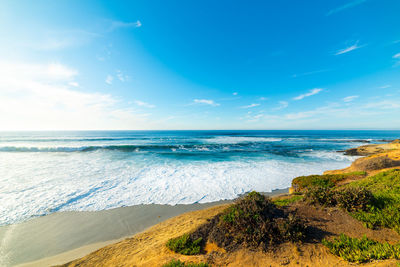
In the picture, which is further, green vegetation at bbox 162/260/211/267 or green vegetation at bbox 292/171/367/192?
green vegetation at bbox 292/171/367/192

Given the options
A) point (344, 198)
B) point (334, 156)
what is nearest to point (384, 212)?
point (344, 198)

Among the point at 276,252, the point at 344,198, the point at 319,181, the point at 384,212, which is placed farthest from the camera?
→ the point at 319,181

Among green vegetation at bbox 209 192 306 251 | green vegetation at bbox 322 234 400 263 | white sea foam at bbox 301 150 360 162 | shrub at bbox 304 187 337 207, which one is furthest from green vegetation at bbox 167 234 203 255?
white sea foam at bbox 301 150 360 162

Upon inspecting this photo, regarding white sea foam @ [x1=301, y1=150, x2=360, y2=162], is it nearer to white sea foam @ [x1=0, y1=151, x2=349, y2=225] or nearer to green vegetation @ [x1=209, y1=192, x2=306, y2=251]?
white sea foam @ [x1=0, y1=151, x2=349, y2=225]

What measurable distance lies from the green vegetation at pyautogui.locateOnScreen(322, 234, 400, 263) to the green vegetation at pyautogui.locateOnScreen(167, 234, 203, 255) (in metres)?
3.21

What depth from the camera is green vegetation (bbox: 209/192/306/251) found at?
3.86 m

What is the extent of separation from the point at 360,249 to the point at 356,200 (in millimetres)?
2267

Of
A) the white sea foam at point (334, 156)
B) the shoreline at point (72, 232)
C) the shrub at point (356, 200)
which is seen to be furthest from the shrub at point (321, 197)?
the white sea foam at point (334, 156)

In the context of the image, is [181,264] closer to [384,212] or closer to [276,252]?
[276,252]

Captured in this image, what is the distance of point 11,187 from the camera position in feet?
34.5

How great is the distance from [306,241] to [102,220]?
8.37 meters

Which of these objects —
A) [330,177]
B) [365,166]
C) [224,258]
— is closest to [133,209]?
[224,258]

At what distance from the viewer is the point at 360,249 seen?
10.9 ft

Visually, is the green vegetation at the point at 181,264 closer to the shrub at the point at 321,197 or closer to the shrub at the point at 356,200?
the shrub at the point at 321,197
